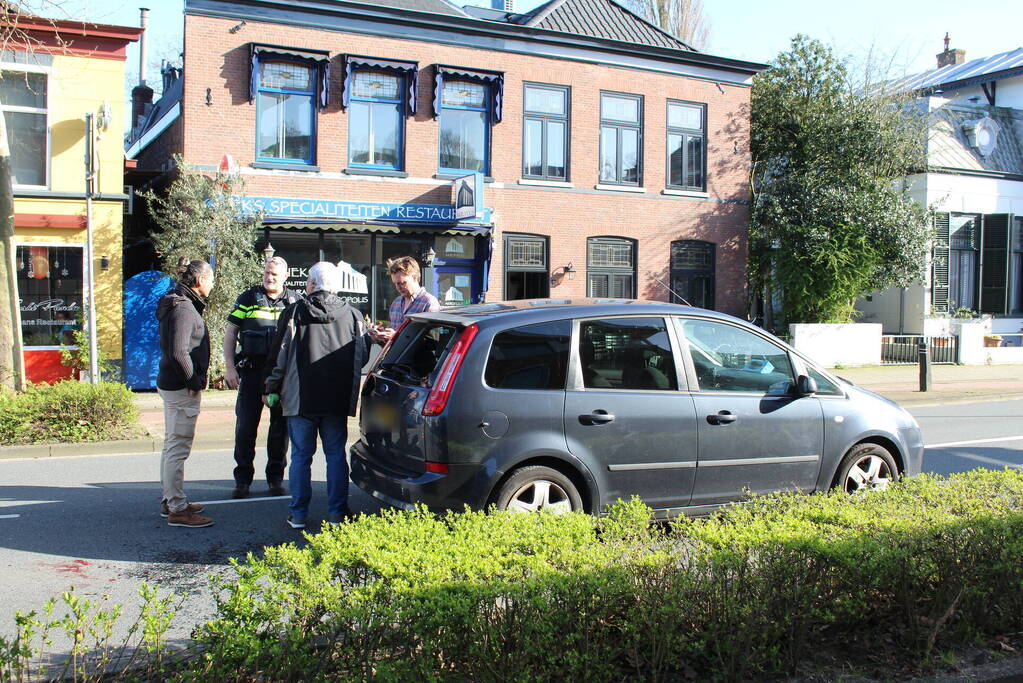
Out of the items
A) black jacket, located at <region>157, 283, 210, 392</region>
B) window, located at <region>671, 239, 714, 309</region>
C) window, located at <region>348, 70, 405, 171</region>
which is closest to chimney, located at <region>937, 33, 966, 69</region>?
window, located at <region>671, 239, 714, 309</region>

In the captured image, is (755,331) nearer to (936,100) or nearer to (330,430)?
(330,430)

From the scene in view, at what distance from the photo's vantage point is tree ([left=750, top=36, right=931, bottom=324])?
2148 centimetres

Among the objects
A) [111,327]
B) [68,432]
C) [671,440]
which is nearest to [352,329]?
[671,440]

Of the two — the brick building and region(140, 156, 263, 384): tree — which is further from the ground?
the brick building

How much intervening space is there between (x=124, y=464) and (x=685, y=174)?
16.2 meters

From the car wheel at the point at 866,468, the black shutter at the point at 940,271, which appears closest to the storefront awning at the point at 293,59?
the car wheel at the point at 866,468

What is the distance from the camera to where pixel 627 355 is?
5926 millimetres

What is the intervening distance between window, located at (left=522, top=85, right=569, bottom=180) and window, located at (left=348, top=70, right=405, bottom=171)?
2.95m

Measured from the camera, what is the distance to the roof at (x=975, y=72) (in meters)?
29.8

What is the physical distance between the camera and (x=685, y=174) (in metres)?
21.9

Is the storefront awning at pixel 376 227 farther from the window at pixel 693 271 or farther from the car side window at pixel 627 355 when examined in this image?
the car side window at pixel 627 355

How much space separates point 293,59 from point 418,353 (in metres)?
13.3

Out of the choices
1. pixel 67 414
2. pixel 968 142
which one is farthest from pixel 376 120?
pixel 968 142

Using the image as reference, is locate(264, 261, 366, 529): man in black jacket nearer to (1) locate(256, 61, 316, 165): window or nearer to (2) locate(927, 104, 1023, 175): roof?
(1) locate(256, 61, 316, 165): window
